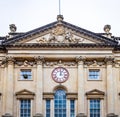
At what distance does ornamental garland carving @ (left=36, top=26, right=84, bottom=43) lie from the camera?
147ft

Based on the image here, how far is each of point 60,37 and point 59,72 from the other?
10.7 ft

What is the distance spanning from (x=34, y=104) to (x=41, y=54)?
4.66 meters

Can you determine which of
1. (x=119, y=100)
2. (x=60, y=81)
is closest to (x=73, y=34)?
(x=60, y=81)

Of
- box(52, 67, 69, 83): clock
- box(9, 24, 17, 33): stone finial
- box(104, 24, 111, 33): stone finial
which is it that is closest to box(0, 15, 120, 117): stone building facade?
box(52, 67, 69, 83): clock

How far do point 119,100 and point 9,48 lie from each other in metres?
11.1

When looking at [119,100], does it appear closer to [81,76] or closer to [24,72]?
[81,76]

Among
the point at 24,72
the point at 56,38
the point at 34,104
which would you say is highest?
the point at 56,38

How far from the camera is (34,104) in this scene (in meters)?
43.3

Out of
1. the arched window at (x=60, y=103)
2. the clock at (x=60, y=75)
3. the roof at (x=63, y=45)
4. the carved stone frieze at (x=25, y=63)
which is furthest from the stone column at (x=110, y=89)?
the carved stone frieze at (x=25, y=63)

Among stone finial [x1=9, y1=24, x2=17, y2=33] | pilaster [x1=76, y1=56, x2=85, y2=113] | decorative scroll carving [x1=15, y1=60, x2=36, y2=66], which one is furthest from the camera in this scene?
stone finial [x1=9, y1=24, x2=17, y2=33]

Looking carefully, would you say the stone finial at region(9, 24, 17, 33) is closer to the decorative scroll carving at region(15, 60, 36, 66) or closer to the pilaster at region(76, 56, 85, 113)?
the decorative scroll carving at region(15, 60, 36, 66)

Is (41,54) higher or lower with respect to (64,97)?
higher

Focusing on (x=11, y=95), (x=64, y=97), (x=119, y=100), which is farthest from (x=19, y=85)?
(x=119, y=100)

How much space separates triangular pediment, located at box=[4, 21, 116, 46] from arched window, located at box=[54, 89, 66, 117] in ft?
15.4
